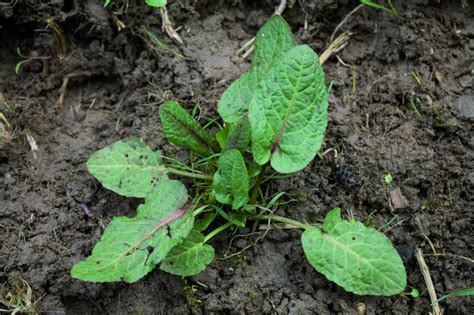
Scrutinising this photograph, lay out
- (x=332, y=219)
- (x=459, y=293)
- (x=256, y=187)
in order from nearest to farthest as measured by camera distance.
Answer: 1. (x=459, y=293)
2. (x=332, y=219)
3. (x=256, y=187)

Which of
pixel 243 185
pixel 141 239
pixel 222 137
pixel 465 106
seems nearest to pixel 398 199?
pixel 465 106

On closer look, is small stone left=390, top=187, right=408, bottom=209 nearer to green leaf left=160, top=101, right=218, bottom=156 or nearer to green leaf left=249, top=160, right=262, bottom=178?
green leaf left=249, top=160, right=262, bottom=178

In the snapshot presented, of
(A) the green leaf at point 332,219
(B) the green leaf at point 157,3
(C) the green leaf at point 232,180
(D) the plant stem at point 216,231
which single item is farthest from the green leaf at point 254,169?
(B) the green leaf at point 157,3

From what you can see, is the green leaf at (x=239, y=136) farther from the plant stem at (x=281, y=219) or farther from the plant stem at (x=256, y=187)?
the plant stem at (x=281, y=219)

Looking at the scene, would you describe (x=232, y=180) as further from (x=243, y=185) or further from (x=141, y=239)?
(x=141, y=239)

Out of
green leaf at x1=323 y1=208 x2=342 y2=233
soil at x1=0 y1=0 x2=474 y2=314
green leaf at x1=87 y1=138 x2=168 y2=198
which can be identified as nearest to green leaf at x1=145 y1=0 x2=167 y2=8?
soil at x1=0 y1=0 x2=474 y2=314

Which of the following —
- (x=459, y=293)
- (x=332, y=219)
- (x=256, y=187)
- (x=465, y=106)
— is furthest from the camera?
(x=465, y=106)
